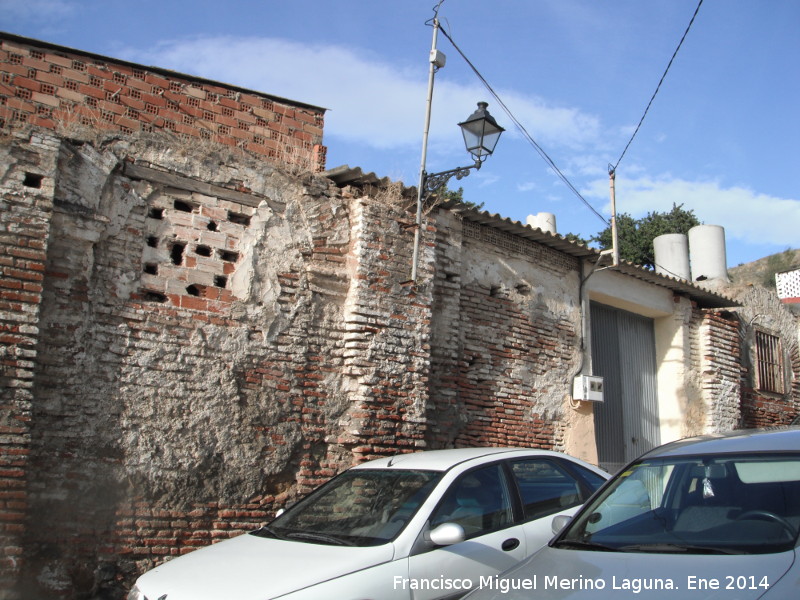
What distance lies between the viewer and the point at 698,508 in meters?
3.37

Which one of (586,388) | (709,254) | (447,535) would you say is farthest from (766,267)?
(447,535)

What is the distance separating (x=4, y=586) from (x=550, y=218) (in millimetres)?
10781

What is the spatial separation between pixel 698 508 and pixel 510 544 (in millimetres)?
1337

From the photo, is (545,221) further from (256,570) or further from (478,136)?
(256,570)

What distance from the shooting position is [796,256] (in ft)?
143

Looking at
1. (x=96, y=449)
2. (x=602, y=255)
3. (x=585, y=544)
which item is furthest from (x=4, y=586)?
(x=602, y=255)

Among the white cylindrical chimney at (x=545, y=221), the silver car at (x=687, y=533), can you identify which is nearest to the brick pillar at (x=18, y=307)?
the silver car at (x=687, y=533)

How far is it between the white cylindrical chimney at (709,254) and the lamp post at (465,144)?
8.85 m

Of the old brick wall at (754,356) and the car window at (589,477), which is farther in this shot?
the old brick wall at (754,356)

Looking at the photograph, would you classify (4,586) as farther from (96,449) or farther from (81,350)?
(81,350)

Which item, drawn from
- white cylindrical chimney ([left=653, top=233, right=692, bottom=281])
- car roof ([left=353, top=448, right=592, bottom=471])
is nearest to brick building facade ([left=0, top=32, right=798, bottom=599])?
car roof ([left=353, top=448, right=592, bottom=471])

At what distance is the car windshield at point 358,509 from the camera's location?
4.16 meters

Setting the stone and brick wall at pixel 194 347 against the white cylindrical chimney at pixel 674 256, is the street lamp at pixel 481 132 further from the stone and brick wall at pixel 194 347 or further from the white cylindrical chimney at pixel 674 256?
the white cylindrical chimney at pixel 674 256

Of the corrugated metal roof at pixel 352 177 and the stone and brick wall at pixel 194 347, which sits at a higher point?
the corrugated metal roof at pixel 352 177
